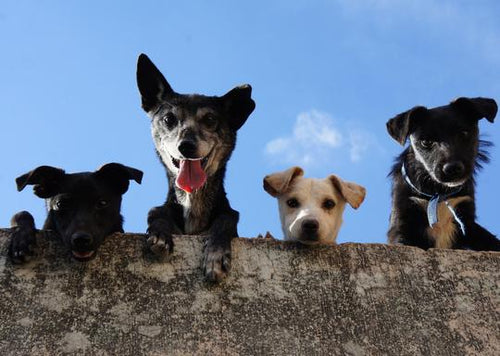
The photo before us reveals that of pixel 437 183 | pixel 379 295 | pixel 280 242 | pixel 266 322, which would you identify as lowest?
pixel 266 322

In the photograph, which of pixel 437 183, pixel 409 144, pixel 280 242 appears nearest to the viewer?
pixel 280 242

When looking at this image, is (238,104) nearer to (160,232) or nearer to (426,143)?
(426,143)

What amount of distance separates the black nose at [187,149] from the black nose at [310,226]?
131 cm

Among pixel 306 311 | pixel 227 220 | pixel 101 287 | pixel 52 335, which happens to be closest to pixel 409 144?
pixel 227 220

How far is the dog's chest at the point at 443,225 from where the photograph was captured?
5.90 metres

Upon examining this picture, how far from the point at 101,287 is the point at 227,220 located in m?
1.23

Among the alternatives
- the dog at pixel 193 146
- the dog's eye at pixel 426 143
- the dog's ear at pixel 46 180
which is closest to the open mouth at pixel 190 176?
the dog at pixel 193 146

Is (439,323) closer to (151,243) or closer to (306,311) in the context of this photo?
(306,311)

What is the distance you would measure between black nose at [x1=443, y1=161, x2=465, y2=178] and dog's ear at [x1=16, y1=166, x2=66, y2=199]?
11.0ft

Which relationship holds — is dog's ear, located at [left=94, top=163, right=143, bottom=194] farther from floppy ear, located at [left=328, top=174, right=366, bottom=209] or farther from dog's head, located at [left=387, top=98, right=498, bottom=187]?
dog's head, located at [left=387, top=98, right=498, bottom=187]

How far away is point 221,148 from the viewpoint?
6.24 m

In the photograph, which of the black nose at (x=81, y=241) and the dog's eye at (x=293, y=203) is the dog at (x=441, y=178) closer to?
the dog's eye at (x=293, y=203)

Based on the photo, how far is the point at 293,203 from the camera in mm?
5707

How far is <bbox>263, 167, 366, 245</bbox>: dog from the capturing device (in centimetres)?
554
